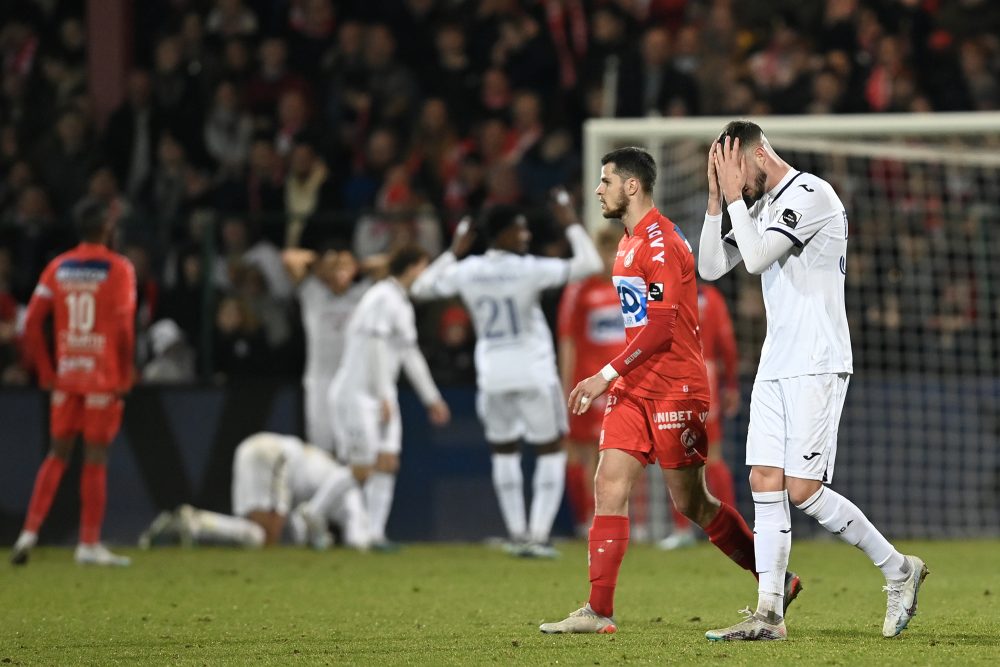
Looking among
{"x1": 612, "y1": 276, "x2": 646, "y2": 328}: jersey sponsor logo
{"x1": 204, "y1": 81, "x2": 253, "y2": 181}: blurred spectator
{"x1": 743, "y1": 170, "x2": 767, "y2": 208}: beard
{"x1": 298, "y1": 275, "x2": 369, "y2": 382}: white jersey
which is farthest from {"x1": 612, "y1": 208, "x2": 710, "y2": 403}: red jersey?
{"x1": 204, "y1": 81, "x2": 253, "y2": 181}: blurred spectator

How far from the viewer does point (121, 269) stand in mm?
11383

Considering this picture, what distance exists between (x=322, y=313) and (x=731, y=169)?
768cm

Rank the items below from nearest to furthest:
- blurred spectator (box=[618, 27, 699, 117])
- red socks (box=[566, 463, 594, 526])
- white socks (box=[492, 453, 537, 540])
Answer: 1. white socks (box=[492, 453, 537, 540])
2. red socks (box=[566, 463, 594, 526])
3. blurred spectator (box=[618, 27, 699, 117])

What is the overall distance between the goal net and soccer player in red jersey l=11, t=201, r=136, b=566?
3.98 metres

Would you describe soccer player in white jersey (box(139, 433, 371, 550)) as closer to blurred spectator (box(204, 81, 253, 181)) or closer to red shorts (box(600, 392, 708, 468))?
blurred spectator (box(204, 81, 253, 181))

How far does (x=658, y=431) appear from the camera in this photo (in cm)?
704

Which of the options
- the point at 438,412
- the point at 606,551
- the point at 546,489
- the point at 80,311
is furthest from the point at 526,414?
the point at 606,551

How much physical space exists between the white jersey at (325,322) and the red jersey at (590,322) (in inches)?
81.5

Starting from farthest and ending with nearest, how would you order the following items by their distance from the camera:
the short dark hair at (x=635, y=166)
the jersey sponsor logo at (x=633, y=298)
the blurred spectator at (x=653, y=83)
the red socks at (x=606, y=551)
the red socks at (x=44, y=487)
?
the blurred spectator at (x=653, y=83)
the red socks at (x=44, y=487)
the short dark hair at (x=635, y=166)
the jersey sponsor logo at (x=633, y=298)
the red socks at (x=606, y=551)

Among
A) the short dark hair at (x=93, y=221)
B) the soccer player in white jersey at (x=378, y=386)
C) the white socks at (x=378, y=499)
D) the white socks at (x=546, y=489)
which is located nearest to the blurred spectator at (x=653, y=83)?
the soccer player in white jersey at (x=378, y=386)

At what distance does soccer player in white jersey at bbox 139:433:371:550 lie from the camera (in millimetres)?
13367

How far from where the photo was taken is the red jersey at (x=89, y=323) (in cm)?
1136

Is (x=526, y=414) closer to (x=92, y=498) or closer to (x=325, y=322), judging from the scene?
(x=325, y=322)

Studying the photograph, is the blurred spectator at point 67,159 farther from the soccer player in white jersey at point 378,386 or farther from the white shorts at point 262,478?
the soccer player in white jersey at point 378,386
